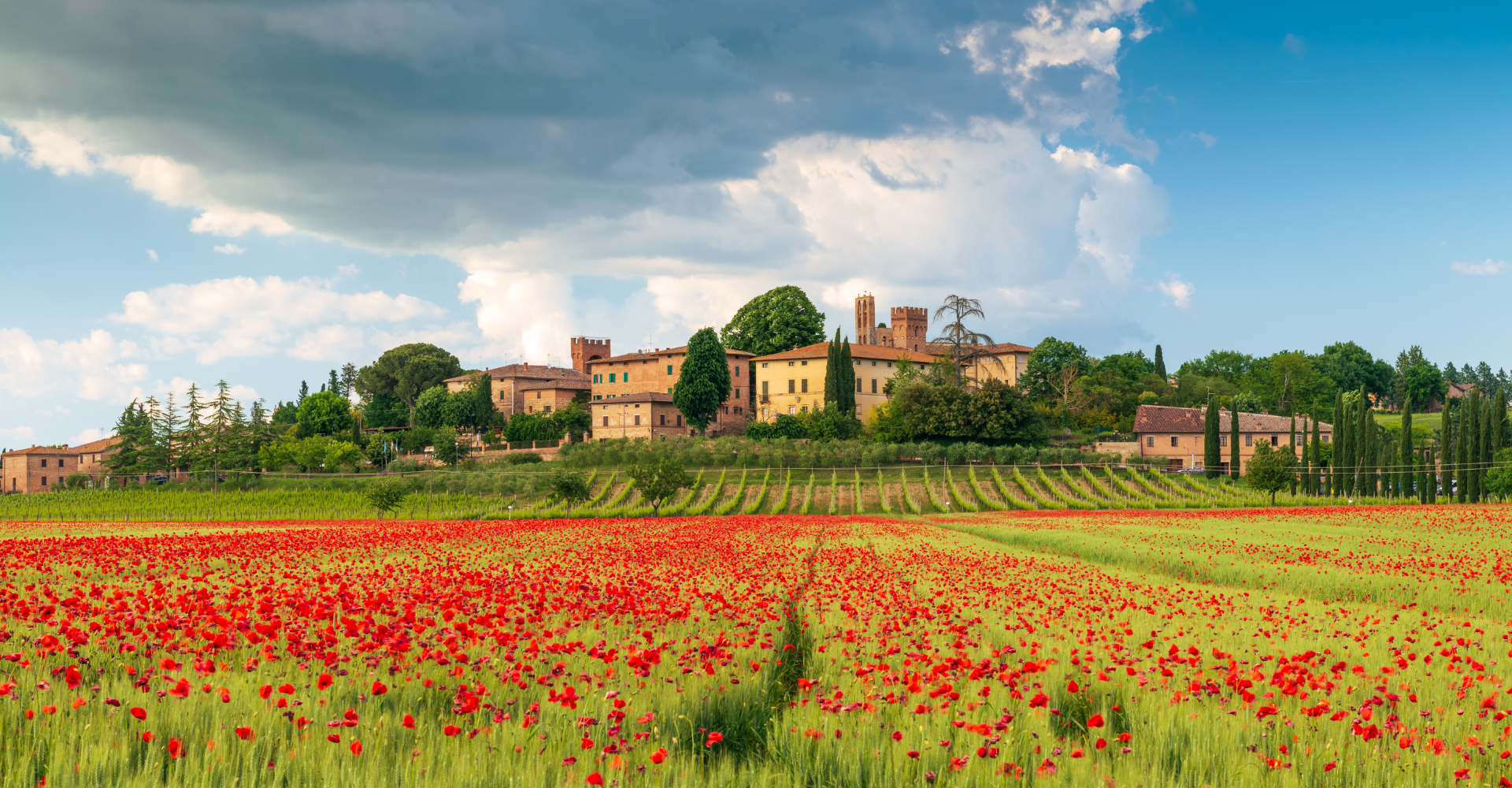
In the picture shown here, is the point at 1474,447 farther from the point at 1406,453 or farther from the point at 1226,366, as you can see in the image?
the point at 1226,366

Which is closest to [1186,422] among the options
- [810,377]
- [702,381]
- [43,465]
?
[810,377]

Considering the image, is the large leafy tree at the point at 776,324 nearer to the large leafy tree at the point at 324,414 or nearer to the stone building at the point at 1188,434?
the stone building at the point at 1188,434

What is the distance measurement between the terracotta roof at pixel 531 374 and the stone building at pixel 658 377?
1164 cm

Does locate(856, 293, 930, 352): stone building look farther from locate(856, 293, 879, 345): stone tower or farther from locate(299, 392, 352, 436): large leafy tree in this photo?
locate(299, 392, 352, 436): large leafy tree

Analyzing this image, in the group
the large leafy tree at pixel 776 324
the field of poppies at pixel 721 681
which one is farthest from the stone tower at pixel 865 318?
the field of poppies at pixel 721 681

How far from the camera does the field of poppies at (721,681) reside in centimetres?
560

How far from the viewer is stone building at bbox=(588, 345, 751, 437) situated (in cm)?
11544

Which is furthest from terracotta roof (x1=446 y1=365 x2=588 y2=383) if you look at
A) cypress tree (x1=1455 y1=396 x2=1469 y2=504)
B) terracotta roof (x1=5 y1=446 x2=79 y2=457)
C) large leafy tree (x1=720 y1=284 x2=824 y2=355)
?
cypress tree (x1=1455 y1=396 x2=1469 y2=504)

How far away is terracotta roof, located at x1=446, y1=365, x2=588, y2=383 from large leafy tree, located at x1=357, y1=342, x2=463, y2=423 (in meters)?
2.97

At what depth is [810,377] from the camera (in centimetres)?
10931

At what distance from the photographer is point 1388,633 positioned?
1044 centimetres

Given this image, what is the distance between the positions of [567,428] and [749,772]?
351 feet

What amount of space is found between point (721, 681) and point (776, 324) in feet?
387

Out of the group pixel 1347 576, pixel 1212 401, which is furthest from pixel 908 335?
pixel 1347 576
